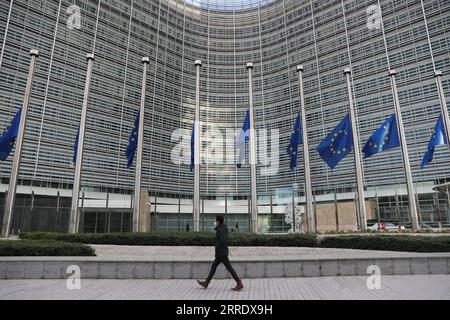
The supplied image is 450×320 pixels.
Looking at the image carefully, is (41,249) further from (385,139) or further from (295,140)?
(385,139)

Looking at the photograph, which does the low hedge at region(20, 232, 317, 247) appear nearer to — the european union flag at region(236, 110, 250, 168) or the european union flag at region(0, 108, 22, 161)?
the european union flag at region(236, 110, 250, 168)

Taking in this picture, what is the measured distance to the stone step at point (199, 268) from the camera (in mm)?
9570

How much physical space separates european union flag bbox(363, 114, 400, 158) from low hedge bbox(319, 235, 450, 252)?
342 inches

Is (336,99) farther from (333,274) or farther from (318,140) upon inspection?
(333,274)

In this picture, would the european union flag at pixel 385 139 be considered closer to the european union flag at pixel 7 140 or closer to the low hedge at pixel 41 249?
the low hedge at pixel 41 249

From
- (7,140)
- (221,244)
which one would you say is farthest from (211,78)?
(221,244)

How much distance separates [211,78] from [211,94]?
2807 mm

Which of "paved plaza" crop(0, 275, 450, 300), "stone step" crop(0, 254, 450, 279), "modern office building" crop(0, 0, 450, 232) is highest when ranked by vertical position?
"modern office building" crop(0, 0, 450, 232)

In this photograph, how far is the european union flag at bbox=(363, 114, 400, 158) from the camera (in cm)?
2109

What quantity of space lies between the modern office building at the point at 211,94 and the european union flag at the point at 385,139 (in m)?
21.8

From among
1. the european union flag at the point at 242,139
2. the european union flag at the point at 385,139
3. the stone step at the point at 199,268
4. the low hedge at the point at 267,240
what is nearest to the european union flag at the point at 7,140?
the low hedge at the point at 267,240

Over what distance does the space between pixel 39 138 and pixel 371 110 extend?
1653 inches

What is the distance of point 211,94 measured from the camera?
173 ft

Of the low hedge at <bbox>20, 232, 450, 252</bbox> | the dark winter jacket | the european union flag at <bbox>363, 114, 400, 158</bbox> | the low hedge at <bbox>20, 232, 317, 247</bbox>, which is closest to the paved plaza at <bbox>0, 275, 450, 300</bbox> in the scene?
the dark winter jacket
